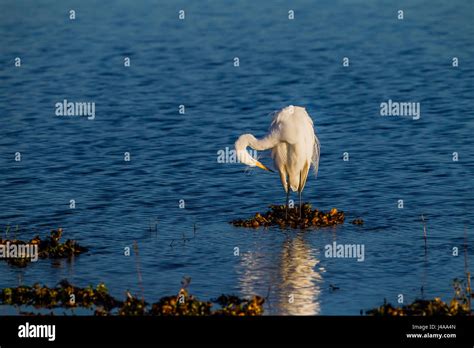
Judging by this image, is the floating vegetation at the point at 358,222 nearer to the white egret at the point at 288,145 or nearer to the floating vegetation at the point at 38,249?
the white egret at the point at 288,145

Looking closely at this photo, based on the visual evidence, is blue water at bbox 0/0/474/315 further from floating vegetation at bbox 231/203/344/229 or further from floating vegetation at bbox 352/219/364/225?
floating vegetation at bbox 231/203/344/229

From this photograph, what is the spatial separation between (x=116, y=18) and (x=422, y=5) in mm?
12094

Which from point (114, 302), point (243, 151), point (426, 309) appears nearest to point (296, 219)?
point (243, 151)

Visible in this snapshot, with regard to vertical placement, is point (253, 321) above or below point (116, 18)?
below

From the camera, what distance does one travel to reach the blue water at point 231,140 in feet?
61.2

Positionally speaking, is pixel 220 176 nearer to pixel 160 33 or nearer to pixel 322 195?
pixel 322 195

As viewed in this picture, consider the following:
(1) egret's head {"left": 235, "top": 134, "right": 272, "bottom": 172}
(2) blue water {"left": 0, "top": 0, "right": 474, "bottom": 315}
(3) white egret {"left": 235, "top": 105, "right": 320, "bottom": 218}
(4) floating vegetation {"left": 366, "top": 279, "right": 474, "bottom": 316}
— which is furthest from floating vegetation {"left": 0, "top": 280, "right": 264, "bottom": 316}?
(3) white egret {"left": 235, "top": 105, "right": 320, "bottom": 218}

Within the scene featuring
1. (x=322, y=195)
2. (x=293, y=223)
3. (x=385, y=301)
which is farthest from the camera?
(x=322, y=195)

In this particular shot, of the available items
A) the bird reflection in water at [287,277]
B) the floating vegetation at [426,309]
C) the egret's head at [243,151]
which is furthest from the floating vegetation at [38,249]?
Result: the floating vegetation at [426,309]

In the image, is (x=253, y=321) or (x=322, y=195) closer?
(x=253, y=321)

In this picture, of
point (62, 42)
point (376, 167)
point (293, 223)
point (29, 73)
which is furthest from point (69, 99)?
point (293, 223)

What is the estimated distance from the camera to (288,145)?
21.4 meters

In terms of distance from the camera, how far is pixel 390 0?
46.1 metres

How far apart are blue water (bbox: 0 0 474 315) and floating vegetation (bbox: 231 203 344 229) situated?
291mm
